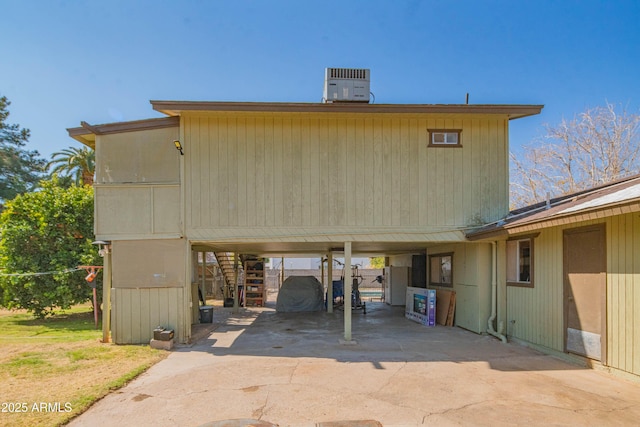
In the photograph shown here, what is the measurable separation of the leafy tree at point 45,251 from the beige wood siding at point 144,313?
435cm

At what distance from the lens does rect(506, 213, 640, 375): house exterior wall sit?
217 inches

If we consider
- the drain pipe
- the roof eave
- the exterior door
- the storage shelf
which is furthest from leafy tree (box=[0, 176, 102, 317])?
the exterior door

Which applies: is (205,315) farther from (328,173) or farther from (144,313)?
(328,173)

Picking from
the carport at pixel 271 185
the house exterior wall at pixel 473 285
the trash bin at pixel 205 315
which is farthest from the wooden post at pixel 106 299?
the house exterior wall at pixel 473 285

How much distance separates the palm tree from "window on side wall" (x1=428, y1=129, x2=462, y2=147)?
1645 centimetres

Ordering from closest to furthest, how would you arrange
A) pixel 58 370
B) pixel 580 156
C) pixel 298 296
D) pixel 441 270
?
pixel 58 370 → pixel 441 270 → pixel 298 296 → pixel 580 156

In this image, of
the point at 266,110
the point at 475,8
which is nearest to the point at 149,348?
the point at 266,110

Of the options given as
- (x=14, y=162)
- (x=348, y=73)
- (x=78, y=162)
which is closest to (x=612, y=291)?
(x=348, y=73)

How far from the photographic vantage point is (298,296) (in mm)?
14453

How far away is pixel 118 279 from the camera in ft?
27.9

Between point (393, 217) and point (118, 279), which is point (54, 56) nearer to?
point (118, 279)

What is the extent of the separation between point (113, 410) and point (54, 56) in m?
9.32

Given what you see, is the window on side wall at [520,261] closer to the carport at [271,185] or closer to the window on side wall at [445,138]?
the carport at [271,185]

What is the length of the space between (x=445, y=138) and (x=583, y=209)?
3707mm
